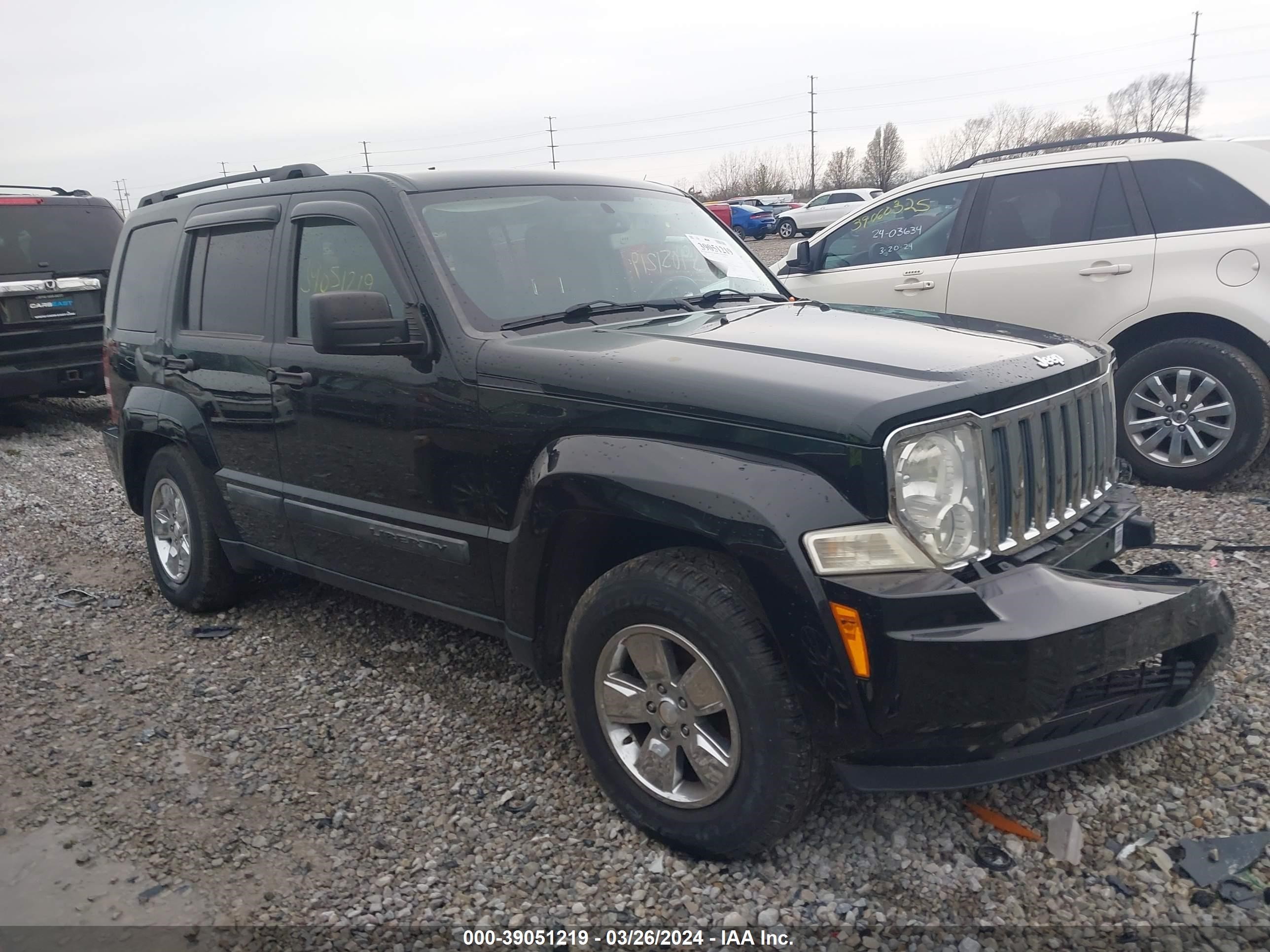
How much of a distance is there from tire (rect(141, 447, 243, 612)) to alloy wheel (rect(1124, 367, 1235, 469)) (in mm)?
4948

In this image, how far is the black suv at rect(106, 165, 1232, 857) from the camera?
7.43 ft

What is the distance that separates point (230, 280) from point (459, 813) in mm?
2553

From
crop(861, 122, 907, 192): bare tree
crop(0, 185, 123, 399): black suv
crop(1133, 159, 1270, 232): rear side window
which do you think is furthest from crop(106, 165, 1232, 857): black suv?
crop(861, 122, 907, 192): bare tree

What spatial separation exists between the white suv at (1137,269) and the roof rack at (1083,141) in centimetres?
2

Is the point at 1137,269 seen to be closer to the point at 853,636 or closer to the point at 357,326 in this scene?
the point at 853,636

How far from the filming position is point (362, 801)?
3090 millimetres

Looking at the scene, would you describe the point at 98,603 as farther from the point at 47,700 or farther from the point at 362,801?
the point at 362,801

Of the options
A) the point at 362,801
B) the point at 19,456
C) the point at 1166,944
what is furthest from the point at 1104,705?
the point at 19,456

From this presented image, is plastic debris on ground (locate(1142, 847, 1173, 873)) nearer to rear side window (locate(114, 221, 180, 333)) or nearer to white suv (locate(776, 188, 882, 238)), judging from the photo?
rear side window (locate(114, 221, 180, 333))

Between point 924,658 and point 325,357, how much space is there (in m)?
2.43

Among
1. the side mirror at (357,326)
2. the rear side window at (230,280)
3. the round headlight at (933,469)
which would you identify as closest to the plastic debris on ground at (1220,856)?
the round headlight at (933,469)

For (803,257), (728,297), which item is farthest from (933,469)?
(803,257)

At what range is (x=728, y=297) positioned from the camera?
377cm

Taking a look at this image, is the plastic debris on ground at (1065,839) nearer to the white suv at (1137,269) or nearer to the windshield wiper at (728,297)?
the windshield wiper at (728,297)
